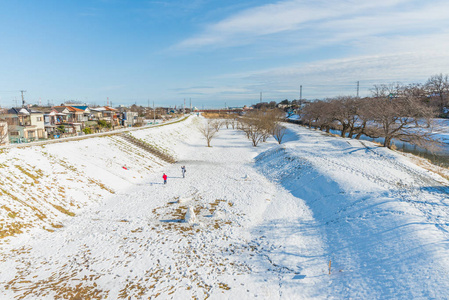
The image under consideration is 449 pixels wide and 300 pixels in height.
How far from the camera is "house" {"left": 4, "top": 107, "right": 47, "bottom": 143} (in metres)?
39.2

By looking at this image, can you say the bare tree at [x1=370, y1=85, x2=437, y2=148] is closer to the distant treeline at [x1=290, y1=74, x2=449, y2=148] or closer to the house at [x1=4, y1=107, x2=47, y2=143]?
the distant treeline at [x1=290, y1=74, x2=449, y2=148]

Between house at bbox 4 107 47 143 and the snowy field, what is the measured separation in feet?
83.8

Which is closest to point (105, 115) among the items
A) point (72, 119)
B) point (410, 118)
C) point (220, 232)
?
point (72, 119)

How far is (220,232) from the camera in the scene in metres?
13.3

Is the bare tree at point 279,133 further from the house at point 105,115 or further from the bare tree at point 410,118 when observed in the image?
the house at point 105,115

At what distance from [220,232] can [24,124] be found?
47.6m

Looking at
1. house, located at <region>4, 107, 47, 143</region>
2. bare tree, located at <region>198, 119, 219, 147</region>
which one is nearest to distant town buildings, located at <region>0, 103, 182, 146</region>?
house, located at <region>4, 107, 47, 143</region>

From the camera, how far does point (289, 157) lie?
28.6m

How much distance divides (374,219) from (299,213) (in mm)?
4498

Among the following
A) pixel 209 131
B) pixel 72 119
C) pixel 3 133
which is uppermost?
pixel 72 119

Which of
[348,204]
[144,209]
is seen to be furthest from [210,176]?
[348,204]

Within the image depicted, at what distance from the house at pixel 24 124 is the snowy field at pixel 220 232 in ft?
83.8

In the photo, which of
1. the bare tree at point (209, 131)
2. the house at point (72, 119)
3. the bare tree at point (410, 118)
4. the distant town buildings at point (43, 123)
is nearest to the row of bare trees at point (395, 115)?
the bare tree at point (410, 118)

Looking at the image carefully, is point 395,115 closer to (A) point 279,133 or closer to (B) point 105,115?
(A) point 279,133
